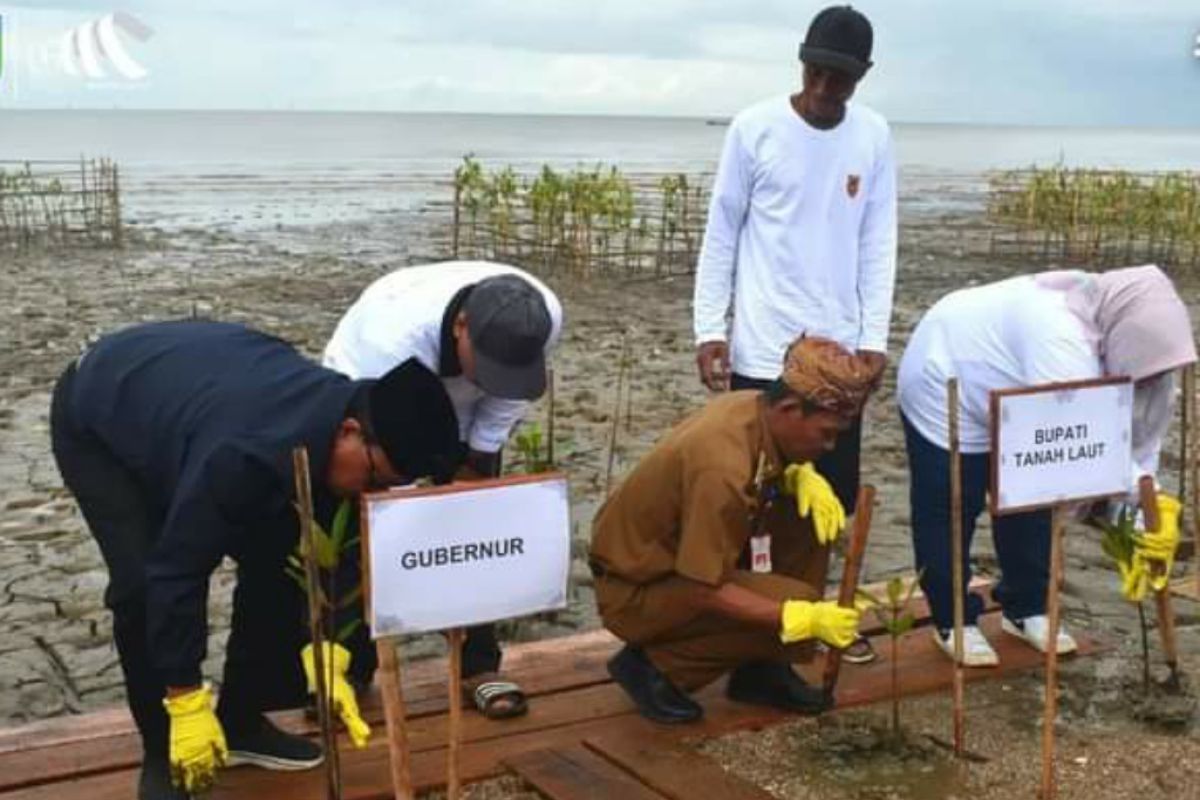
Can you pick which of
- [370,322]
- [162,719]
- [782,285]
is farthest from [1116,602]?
[162,719]

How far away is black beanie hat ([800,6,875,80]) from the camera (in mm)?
3553

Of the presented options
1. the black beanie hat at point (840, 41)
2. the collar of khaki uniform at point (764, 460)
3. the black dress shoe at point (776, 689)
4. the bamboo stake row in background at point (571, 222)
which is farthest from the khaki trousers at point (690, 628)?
the bamboo stake row in background at point (571, 222)

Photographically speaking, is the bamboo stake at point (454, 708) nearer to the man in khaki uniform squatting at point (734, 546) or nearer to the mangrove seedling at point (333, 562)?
the mangrove seedling at point (333, 562)

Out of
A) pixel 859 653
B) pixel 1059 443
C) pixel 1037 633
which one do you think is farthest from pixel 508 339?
pixel 1037 633

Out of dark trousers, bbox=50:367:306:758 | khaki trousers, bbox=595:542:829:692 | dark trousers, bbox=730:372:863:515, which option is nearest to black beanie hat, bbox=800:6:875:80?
dark trousers, bbox=730:372:863:515

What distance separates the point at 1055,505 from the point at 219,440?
1.95 metres

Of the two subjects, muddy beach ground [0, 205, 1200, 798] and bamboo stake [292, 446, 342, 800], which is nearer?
bamboo stake [292, 446, 342, 800]

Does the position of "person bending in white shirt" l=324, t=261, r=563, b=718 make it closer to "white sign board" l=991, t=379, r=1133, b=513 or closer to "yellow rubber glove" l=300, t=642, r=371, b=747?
"yellow rubber glove" l=300, t=642, r=371, b=747

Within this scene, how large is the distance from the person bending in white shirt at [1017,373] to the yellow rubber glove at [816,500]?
1.85 ft

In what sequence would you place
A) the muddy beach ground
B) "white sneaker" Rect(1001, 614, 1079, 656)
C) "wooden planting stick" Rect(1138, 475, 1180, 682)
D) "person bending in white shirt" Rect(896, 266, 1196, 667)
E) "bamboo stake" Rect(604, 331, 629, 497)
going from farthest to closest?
"bamboo stake" Rect(604, 331, 629, 497) < the muddy beach ground < "white sneaker" Rect(1001, 614, 1079, 656) < "wooden planting stick" Rect(1138, 475, 1180, 682) < "person bending in white shirt" Rect(896, 266, 1196, 667)

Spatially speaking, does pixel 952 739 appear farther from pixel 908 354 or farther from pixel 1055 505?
pixel 908 354

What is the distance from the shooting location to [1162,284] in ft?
11.2

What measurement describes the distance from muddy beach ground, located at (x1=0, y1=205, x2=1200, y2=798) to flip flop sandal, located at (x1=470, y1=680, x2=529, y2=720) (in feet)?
3.44

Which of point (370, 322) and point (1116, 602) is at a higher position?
point (370, 322)
